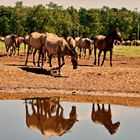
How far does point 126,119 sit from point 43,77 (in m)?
8.60

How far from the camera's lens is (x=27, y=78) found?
79.9ft

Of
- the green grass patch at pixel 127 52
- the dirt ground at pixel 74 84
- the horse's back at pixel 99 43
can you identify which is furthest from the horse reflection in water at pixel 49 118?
the green grass patch at pixel 127 52

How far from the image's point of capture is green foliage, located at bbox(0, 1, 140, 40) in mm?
92312

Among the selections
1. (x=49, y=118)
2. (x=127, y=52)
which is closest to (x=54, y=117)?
(x=49, y=118)

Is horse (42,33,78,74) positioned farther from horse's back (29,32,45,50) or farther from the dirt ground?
horse's back (29,32,45,50)

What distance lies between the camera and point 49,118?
1667cm

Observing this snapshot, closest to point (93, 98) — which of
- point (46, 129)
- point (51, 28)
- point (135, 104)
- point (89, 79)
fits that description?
point (135, 104)

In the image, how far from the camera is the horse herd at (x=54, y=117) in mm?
14930

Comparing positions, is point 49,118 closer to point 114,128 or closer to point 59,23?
point 114,128

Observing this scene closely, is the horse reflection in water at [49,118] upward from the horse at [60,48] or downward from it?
downward

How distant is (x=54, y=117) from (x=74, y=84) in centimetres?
665

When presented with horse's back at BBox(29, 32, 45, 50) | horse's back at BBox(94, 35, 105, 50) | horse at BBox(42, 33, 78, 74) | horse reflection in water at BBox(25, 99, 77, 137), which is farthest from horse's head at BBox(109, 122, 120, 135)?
horse's back at BBox(94, 35, 105, 50)

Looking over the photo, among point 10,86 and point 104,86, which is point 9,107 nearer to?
point 10,86

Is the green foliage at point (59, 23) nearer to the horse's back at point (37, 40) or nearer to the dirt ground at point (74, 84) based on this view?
the horse's back at point (37, 40)
